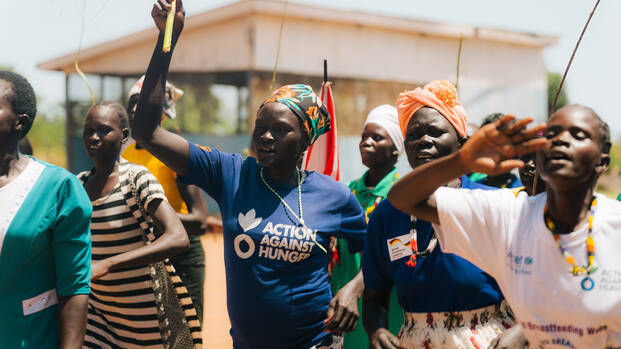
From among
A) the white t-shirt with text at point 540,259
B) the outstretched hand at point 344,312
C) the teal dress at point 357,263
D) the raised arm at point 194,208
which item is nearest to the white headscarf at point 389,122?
the teal dress at point 357,263

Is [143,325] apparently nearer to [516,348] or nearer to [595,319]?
[516,348]

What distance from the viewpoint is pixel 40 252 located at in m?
2.53

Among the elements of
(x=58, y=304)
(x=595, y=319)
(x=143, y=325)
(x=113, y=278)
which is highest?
(x=595, y=319)

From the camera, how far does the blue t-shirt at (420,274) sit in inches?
109

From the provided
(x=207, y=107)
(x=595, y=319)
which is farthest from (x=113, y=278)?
(x=207, y=107)

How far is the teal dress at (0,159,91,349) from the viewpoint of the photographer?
2463 mm

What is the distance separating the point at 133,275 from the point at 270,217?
985mm

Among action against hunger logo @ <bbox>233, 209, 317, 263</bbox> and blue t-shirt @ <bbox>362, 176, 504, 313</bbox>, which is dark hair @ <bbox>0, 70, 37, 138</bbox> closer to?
action against hunger logo @ <bbox>233, 209, 317, 263</bbox>

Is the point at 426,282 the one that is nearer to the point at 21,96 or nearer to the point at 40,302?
the point at 40,302

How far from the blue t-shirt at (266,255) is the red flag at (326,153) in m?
1.45

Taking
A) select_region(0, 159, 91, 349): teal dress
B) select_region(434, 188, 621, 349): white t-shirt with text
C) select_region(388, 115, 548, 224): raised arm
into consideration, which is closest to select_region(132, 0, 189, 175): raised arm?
select_region(0, 159, 91, 349): teal dress

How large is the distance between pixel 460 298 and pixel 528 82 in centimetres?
2003

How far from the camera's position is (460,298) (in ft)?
9.07

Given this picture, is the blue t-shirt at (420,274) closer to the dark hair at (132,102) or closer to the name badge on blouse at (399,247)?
the name badge on blouse at (399,247)
